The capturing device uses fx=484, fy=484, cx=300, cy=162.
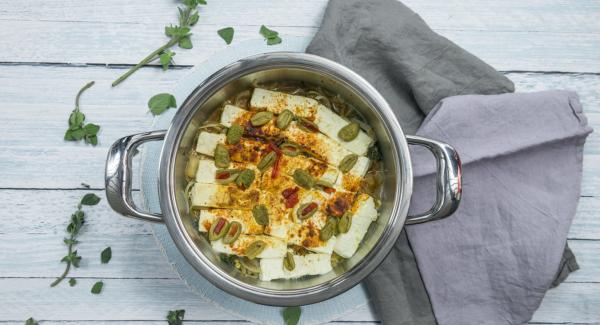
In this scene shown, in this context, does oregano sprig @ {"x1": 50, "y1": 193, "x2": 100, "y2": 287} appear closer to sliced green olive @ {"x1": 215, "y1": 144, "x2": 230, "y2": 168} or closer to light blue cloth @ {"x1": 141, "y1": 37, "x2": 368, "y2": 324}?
light blue cloth @ {"x1": 141, "y1": 37, "x2": 368, "y2": 324}

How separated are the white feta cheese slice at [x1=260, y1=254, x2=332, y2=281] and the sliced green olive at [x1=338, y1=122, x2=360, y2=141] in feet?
1.29

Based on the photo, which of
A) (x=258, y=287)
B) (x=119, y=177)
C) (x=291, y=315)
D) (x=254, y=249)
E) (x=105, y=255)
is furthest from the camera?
(x=105, y=255)

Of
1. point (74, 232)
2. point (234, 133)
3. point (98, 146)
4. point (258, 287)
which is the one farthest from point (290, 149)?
point (74, 232)

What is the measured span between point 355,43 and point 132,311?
1.31 m

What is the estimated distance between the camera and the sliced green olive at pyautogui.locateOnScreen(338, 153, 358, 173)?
161 centimetres

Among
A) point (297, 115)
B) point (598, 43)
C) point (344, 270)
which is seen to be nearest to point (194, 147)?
point (297, 115)

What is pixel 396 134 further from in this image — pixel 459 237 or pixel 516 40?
pixel 516 40

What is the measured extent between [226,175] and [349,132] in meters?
0.43

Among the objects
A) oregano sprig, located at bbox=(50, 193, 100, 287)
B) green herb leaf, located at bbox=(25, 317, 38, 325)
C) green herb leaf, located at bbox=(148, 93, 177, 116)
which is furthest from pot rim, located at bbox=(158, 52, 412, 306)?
green herb leaf, located at bbox=(25, 317, 38, 325)

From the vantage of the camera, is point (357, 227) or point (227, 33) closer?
point (357, 227)

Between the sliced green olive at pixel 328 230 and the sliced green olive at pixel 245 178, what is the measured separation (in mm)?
286

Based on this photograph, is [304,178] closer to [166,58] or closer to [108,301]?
[166,58]

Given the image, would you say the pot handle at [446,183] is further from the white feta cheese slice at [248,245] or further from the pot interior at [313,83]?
the white feta cheese slice at [248,245]

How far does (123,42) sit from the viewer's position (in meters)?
1.88
